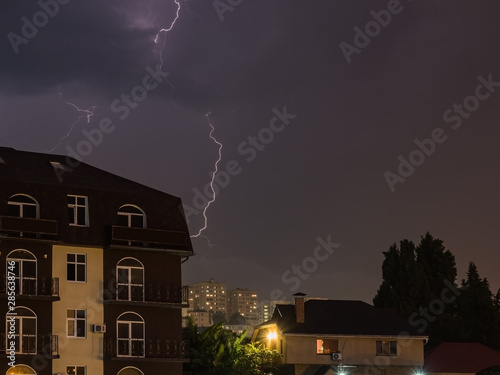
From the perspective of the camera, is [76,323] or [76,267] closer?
[76,323]

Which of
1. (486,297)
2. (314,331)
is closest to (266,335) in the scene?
(314,331)

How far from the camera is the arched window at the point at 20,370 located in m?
45.5

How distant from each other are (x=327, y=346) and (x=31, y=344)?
2733 centimetres

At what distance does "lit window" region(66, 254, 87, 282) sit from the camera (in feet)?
159

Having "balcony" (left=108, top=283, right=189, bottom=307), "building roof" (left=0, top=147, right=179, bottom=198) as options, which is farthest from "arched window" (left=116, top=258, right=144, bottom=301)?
"building roof" (left=0, top=147, right=179, bottom=198)

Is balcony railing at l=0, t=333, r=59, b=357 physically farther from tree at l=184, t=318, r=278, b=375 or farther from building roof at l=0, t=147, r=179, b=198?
tree at l=184, t=318, r=278, b=375

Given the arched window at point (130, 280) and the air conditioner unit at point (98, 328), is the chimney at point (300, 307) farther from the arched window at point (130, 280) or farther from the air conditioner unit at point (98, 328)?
the air conditioner unit at point (98, 328)

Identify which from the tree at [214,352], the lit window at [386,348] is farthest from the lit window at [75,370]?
the lit window at [386,348]

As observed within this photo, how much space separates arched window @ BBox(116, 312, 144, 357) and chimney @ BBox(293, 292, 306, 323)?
21.9 meters

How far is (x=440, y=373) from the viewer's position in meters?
79.2

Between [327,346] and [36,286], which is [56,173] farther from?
[327,346]

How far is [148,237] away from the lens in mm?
49500

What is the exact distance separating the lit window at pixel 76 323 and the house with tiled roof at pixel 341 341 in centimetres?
2205

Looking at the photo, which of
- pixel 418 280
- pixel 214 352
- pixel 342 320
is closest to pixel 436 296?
pixel 418 280
